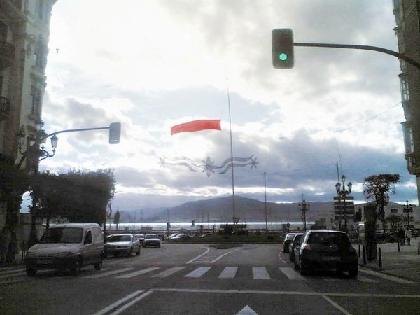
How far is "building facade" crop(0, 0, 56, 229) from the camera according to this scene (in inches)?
1298

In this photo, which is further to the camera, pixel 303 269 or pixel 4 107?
pixel 4 107

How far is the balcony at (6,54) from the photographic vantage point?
101ft

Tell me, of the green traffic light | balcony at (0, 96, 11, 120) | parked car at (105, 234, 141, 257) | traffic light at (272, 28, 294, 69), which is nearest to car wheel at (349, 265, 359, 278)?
traffic light at (272, 28, 294, 69)

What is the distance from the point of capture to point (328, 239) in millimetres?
17953

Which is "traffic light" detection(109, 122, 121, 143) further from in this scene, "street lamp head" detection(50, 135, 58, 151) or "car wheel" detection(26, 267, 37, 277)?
"car wheel" detection(26, 267, 37, 277)

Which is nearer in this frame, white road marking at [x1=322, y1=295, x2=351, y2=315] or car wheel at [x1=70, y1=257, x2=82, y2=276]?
white road marking at [x1=322, y1=295, x2=351, y2=315]

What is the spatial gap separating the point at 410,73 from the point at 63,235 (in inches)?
1131

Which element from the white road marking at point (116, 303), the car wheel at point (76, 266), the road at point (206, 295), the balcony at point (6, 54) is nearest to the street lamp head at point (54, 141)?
the car wheel at point (76, 266)

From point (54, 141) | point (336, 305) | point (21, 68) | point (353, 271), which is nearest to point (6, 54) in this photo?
point (21, 68)

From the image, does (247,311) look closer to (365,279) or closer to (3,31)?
(365,279)

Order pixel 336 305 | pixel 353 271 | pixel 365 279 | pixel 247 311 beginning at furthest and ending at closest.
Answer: pixel 353 271, pixel 365 279, pixel 336 305, pixel 247 311

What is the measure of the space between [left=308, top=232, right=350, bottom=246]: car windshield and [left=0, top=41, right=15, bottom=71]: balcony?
22529 mm

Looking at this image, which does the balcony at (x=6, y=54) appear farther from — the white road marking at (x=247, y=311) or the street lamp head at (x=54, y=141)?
the white road marking at (x=247, y=311)

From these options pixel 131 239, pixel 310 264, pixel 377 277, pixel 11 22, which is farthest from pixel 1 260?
pixel 11 22
